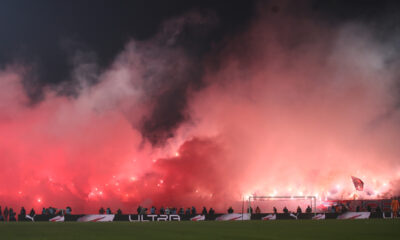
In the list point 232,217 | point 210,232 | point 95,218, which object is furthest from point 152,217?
point 210,232

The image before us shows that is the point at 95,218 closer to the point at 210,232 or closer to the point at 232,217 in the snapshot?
the point at 232,217

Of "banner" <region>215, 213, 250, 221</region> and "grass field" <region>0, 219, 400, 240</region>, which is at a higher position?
"grass field" <region>0, 219, 400, 240</region>

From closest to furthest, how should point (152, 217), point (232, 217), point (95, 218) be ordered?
1. point (95, 218)
2. point (152, 217)
3. point (232, 217)

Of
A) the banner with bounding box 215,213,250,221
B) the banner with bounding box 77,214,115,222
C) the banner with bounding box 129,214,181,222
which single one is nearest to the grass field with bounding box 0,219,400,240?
the banner with bounding box 77,214,115,222

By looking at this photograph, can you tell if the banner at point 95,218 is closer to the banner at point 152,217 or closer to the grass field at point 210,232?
the banner at point 152,217

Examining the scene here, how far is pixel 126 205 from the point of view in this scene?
7306 centimetres

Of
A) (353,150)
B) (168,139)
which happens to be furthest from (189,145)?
(353,150)

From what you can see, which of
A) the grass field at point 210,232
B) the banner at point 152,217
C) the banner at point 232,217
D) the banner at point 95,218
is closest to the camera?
the grass field at point 210,232

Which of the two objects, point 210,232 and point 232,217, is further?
point 232,217

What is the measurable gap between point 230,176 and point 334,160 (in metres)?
19.3

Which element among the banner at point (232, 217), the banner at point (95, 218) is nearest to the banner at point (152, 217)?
the banner at point (95, 218)

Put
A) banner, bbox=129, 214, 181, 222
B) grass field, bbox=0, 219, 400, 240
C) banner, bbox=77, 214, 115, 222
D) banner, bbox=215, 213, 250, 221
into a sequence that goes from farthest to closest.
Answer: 1. banner, bbox=215, 213, 250, 221
2. banner, bbox=129, 214, 181, 222
3. banner, bbox=77, 214, 115, 222
4. grass field, bbox=0, 219, 400, 240

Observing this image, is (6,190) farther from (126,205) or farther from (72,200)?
(126,205)

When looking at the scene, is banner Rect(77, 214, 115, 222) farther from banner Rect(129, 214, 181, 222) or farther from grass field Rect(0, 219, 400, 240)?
grass field Rect(0, 219, 400, 240)
